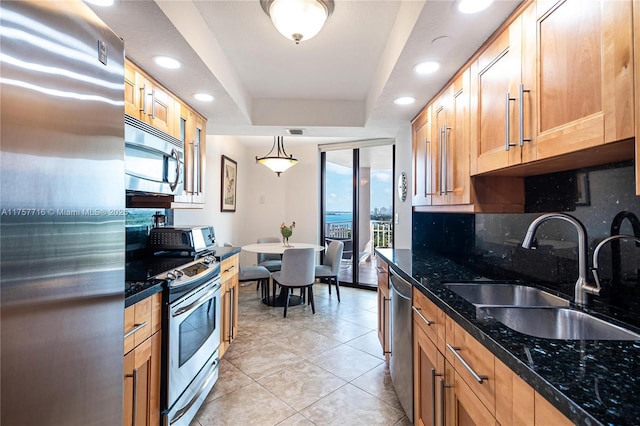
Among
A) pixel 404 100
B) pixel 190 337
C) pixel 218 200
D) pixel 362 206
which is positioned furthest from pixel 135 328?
pixel 362 206

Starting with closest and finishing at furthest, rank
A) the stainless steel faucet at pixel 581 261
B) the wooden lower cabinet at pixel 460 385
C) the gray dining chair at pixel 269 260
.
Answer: the wooden lower cabinet at pixel 460 385 → the stainless steel faucet at pixel 581 261 → the gray dining chair at pixel 269 260

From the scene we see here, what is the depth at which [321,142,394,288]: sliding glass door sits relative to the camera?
505 centimetres

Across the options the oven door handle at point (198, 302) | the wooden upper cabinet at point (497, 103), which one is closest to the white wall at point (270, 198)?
the oven door handle at point (198, 302)

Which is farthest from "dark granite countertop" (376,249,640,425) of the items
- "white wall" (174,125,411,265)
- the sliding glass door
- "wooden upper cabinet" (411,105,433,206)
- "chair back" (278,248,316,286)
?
"white wall" (174,125,411,265)

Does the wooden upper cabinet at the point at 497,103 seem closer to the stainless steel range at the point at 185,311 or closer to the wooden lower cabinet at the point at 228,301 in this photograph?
the stainless steel range at the point at 185,311

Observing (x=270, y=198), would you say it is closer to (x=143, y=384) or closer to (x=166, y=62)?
(x=166, y=62)

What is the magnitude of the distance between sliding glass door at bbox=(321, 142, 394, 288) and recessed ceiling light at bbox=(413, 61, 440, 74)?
293 cm

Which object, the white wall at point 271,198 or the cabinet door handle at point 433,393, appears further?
the white wall at point 271,198

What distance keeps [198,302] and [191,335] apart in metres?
0.19

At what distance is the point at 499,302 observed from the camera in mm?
1659

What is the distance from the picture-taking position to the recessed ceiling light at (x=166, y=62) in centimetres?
181

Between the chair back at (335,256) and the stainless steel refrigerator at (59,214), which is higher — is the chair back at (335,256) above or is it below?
below

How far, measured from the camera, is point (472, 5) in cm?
132

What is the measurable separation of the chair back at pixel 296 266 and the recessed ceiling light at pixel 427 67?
7.86ft
